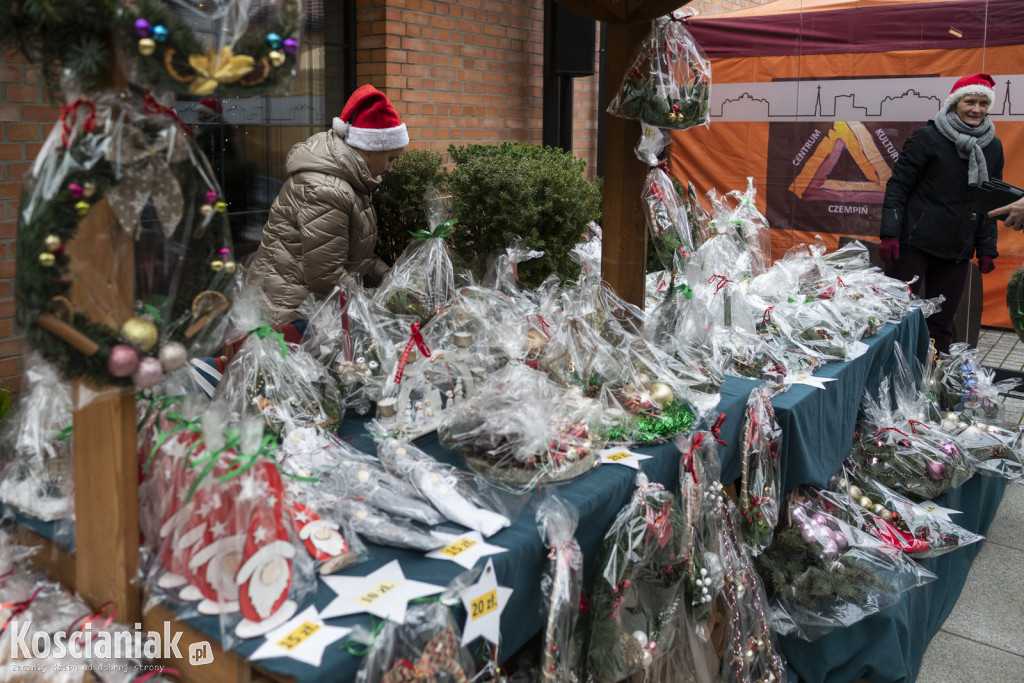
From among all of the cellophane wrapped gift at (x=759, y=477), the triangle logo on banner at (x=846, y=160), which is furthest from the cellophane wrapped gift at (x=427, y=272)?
the triangle logo on banner at (x=846, y=160)

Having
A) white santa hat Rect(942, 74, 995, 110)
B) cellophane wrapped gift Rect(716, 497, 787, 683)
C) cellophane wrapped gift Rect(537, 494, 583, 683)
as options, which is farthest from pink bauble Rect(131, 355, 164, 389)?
white santa hat Rect(942, 74, 995, 110)

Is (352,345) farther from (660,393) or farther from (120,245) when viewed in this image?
(120,245)

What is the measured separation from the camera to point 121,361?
4.31ft

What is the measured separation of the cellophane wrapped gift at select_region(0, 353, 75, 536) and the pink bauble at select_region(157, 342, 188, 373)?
0.52 m

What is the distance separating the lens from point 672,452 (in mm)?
2303

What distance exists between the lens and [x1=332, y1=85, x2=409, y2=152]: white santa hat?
3.48 meters

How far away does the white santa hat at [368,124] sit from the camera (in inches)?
137

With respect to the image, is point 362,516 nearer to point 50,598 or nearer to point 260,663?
point 260,663

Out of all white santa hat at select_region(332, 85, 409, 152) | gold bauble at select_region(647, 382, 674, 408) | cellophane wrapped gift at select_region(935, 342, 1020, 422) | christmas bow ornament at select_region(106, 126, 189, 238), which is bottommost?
cellophane wrapped gift at select_region(935, 342, 1020, 422)

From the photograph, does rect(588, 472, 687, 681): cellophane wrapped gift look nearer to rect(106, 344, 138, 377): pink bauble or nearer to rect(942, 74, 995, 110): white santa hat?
rect(106, 344, 138, 377): pink bauble

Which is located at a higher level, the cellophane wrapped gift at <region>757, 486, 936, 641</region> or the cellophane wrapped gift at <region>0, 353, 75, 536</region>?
the cellophane wrapped gift at <region>0, 353, 75, 536</region>

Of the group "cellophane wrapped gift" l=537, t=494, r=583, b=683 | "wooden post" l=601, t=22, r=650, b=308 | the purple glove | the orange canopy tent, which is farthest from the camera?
the orange canopy tent

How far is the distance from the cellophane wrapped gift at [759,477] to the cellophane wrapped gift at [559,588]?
0.98 meters

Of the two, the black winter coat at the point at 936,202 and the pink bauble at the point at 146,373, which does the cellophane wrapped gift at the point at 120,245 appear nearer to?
the pink bauble at the point at 146,373
